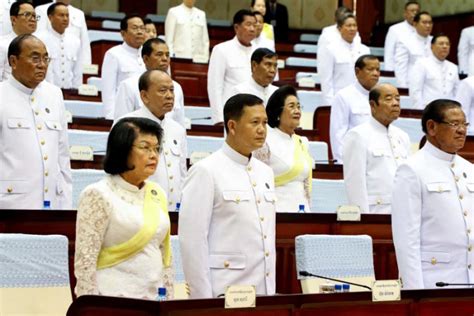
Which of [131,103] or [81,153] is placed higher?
Result: [131,103]

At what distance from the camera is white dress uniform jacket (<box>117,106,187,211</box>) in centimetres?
530

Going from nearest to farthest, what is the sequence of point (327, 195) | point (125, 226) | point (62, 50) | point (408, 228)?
point (125, 226), point (408, 228), point (327, 195), point (62, 50)

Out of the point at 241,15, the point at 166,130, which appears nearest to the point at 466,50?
the point at 241,15

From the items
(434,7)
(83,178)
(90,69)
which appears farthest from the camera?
(434,7)

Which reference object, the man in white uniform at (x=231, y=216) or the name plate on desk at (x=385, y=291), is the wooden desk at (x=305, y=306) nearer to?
the name plate on desk at (x=385, y=291)

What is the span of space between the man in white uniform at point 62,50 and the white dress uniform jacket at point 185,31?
5.00ft

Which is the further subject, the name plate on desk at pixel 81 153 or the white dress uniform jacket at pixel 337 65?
the white dress uniform jacket at pixel 337 65

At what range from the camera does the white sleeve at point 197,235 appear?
4.02 metres

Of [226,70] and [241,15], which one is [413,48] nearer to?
[241,15]

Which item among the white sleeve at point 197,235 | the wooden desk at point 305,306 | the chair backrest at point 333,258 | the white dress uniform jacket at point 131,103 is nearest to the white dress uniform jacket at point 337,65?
the white dress uniform jacket at point 131,103

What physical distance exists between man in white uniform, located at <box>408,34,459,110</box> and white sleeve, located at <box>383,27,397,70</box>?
3.68 feet

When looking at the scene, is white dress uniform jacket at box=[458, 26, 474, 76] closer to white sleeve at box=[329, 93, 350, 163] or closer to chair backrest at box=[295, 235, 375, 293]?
white sleeve at box=[329, 93, 350, 163]

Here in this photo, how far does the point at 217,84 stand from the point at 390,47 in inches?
133

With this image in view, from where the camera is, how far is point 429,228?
4.50 meters
